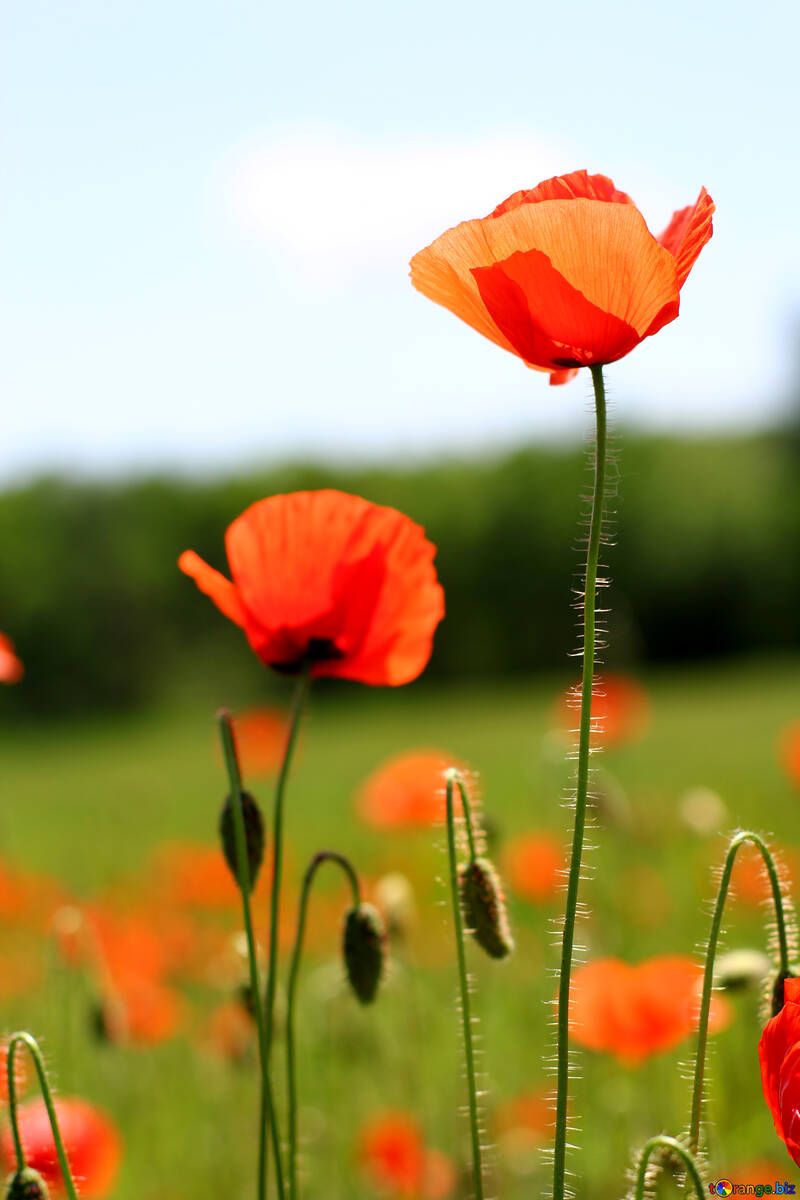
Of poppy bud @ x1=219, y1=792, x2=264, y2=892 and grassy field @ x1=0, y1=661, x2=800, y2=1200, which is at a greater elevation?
poppy bud @ x1=219, y1=792, x2=264, y2=892

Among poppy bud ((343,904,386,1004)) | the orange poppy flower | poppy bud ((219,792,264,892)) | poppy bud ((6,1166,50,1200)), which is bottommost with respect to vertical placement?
poppy bud ((6,1166,50,1200))

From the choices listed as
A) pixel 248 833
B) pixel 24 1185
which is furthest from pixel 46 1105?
pixel 248 833

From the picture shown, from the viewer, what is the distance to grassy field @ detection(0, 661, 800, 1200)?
1571 mm

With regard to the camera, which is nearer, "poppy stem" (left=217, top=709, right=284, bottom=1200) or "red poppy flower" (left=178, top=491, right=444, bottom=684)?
"poppy stem" (left=217, top=709, right=284, bottom=1200)

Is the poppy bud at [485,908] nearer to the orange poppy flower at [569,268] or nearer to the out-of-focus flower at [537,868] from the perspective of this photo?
the orange poppy flower at [569,268]

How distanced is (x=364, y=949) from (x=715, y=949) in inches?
8.9

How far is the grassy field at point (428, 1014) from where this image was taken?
61.9 inches

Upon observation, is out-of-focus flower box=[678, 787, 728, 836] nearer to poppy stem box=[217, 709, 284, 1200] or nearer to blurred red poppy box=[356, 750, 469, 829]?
blurred red poppy box=[356, 750, 469, 829]

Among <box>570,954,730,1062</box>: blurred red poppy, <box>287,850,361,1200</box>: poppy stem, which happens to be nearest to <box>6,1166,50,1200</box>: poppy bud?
<box>287,850,361,1200</box>: poppy stem

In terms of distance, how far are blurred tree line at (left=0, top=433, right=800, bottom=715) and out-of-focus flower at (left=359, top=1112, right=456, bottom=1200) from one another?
952 cm

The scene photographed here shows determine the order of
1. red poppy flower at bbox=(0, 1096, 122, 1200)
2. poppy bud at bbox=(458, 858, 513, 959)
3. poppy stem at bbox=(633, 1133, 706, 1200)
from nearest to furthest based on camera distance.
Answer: poppy stem at bbox=(633, 1133, 706, 1200)
poppy bud at bbox=(458, 858, 513, 959)
red poppy flower at bbox=(0, 1096, 122, 1200)

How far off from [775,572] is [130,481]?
623 centimetres

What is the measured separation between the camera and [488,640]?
1255 cm

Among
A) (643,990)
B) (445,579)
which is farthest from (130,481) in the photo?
(643,990)
